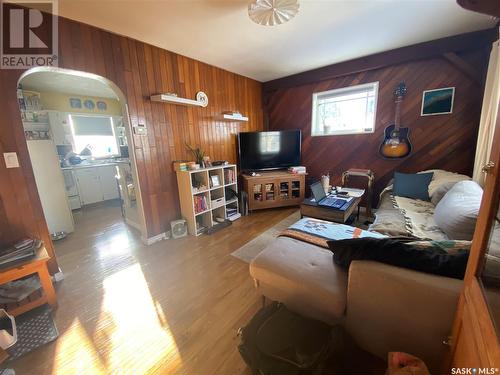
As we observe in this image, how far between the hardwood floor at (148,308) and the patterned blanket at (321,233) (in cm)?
62

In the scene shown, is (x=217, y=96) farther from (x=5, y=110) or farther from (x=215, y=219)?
(x=5, y=110)

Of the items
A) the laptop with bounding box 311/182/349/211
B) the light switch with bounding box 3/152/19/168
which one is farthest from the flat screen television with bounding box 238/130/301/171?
the light switch with bounding box 3/152/19/168

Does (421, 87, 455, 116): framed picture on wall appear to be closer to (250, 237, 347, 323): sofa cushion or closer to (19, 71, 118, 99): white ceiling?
(250, 237, 347, 323): sofa cushion

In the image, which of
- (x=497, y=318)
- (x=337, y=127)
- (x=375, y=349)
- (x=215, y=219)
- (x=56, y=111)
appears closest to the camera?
(x=497, y=318)

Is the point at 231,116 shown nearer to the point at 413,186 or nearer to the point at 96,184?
the point at 413,186

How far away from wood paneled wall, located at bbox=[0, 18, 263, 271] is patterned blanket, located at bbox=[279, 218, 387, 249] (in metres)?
1.81

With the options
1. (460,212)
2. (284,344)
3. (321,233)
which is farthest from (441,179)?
(284,344)

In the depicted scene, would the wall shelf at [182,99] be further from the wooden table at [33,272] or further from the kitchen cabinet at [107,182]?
the kitchen cabinet at [107,182]

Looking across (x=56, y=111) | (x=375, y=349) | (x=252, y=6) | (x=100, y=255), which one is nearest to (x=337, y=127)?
(x=252, y=6)

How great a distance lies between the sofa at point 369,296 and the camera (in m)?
0.88

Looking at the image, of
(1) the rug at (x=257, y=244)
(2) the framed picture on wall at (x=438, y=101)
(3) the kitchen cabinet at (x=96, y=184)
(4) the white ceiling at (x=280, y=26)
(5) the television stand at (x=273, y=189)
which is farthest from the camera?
(3) the kitchen cabinet at (x=96, y=184)

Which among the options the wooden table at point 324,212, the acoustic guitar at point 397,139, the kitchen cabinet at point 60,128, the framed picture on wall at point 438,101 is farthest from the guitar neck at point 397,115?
the kitchen cabinet at point 60,128

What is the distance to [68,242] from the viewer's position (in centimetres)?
268

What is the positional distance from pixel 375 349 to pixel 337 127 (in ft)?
10.7
